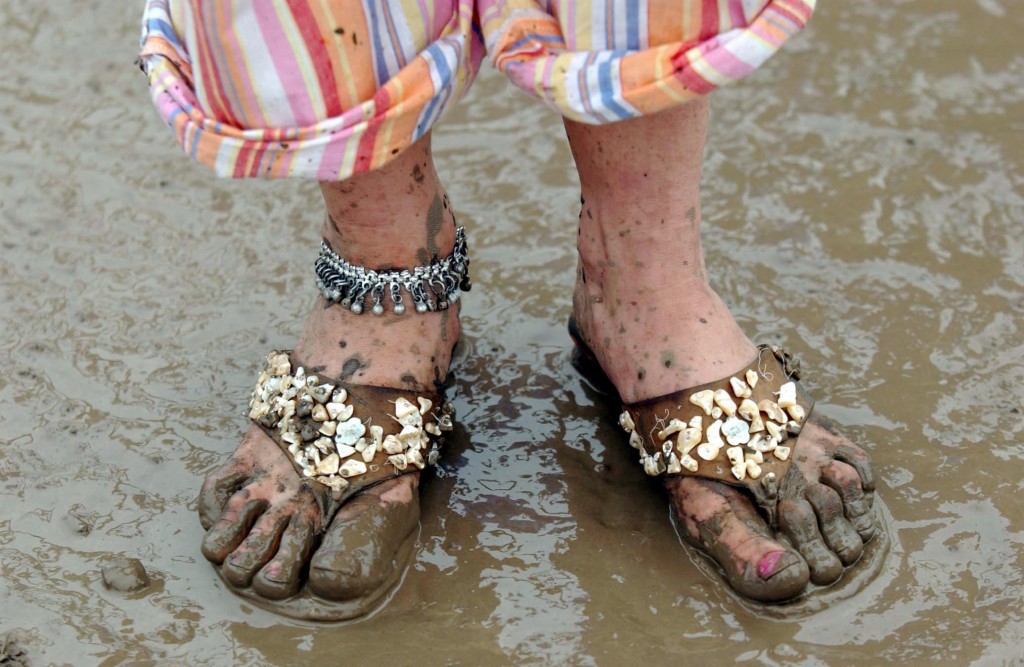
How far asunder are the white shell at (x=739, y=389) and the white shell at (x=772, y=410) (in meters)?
0.03

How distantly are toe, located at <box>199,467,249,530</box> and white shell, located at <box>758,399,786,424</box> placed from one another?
0.75 meters

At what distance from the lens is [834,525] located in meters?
1.50

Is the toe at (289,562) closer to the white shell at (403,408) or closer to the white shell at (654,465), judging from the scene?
the white shell at (403,408)

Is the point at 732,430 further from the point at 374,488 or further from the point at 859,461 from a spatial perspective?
the point at 374,488

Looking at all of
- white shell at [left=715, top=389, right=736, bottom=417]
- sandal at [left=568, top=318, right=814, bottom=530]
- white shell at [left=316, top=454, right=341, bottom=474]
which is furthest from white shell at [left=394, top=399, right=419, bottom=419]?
white shell at [left=715, top=389, right=736, bottom=417]

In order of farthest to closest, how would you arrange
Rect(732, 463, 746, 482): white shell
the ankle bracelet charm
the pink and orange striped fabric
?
the ankle bracelet charm < Rect(732, 463, 746, 482): white shell < the pink and orange striped fabric

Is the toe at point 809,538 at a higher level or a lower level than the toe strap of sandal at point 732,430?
lower

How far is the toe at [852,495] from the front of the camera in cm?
152

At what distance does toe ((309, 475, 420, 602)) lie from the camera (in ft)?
4.66

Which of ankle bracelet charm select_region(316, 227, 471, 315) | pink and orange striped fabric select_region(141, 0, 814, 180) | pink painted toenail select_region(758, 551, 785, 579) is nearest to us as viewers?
pink and orange striped fabric select_region(141, 0, 814, 180)

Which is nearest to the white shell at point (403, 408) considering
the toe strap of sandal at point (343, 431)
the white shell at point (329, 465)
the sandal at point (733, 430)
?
the toe strap of sandal at point (343, 431)

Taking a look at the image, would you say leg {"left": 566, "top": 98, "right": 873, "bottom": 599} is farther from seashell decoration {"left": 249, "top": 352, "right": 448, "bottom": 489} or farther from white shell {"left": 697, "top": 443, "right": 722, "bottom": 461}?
seashell decoration {"left": 249, "top": 352, "right": 448, "bottom": 489}

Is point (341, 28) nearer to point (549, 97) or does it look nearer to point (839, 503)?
point (549, 97)

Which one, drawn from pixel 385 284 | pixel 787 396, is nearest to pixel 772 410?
pixel 787 396
